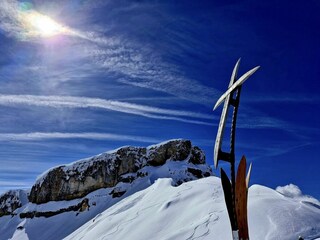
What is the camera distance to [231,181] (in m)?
8.43

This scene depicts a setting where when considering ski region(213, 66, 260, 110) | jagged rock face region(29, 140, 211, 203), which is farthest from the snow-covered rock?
ski region(213, 66, 260, 110)

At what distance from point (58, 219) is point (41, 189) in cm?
1546

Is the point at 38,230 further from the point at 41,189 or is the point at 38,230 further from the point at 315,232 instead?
the point at 315,232

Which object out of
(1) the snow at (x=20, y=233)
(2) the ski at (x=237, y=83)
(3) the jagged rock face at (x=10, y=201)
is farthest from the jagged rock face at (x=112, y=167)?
(2) the ski at (x=237, y=83)

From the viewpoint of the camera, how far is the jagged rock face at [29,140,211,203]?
7025 cm

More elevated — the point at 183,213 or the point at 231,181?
the point at 183,213

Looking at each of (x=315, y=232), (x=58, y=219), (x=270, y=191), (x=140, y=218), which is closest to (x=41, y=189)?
(x=58, y=219)

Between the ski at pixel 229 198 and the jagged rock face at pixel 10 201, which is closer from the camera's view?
the ski at pixel 229 198

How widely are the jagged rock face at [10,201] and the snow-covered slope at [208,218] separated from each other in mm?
65085

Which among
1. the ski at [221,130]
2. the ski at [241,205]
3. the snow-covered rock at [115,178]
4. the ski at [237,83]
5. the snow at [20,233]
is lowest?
the ski at [241,205]

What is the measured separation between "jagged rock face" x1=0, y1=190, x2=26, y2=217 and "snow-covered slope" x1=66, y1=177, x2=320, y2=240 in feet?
214

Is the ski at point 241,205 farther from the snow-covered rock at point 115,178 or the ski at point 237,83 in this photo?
the snow-covered rock at point 115,178

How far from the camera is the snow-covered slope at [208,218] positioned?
15.5m

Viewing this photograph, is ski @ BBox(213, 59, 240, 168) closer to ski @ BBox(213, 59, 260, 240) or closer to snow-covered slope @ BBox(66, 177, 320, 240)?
ski @ BBox(213, 59, 260, 240)
